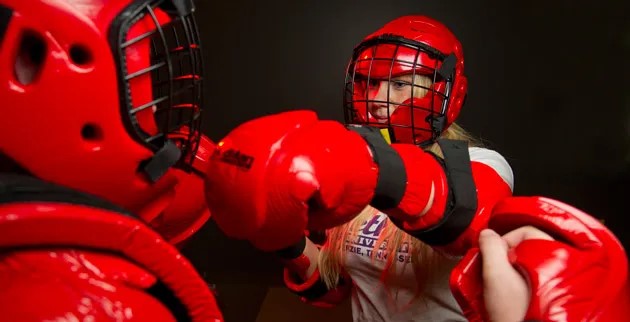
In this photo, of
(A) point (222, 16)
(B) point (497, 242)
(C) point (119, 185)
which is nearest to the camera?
(C) point (119, 185)

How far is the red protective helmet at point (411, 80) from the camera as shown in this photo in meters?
1.18

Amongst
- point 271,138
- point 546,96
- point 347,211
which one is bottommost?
point 546,96

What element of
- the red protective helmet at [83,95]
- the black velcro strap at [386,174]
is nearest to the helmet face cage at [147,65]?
the red protective helmet at [83,95]

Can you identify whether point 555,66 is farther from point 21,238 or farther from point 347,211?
point 21,238

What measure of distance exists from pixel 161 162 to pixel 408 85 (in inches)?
28.5

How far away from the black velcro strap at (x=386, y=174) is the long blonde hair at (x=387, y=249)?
27 cm

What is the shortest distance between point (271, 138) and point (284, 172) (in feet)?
0.15

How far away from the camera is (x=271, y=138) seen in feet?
1.97

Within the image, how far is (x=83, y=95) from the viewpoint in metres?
0.52

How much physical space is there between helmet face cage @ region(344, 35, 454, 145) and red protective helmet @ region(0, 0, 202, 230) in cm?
65

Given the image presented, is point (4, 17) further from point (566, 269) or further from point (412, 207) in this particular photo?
point (566, 269)

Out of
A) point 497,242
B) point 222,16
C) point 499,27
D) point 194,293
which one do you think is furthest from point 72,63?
point 499,27

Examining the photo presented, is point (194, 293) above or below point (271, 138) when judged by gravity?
below

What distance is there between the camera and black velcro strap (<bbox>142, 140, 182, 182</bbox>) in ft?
1.95
